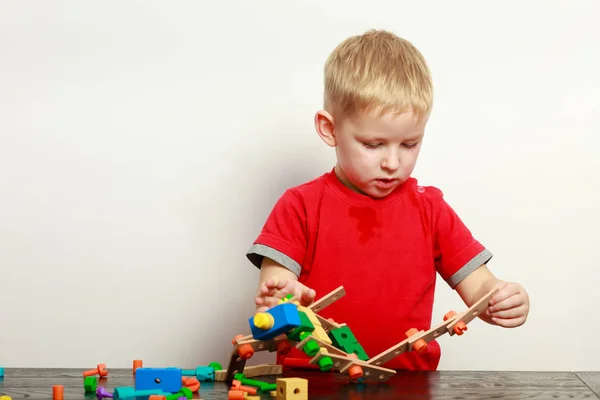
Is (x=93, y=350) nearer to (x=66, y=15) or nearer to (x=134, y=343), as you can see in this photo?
(x=134, y=343)

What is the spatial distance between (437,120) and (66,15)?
2.87 ft

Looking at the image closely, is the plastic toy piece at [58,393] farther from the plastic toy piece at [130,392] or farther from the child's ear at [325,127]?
the child's ear at [325,127]

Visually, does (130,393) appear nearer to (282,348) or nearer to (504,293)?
(282,348)

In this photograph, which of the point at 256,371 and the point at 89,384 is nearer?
the point at 89,384

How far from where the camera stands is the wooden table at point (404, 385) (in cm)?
111

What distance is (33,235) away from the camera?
188cm

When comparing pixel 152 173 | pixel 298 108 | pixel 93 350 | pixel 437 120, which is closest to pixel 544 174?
pixel 437 120

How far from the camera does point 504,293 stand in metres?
1.33

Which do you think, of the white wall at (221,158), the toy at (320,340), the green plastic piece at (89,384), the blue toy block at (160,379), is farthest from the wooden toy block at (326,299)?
the white wall at (221,158)

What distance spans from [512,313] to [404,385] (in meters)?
0.25

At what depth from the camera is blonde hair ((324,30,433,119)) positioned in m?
1.40

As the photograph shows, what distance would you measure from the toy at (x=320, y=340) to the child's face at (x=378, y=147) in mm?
285

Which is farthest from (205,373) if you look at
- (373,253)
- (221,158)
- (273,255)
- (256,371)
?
(221,158)

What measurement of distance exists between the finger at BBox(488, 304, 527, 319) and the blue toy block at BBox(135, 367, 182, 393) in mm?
528
